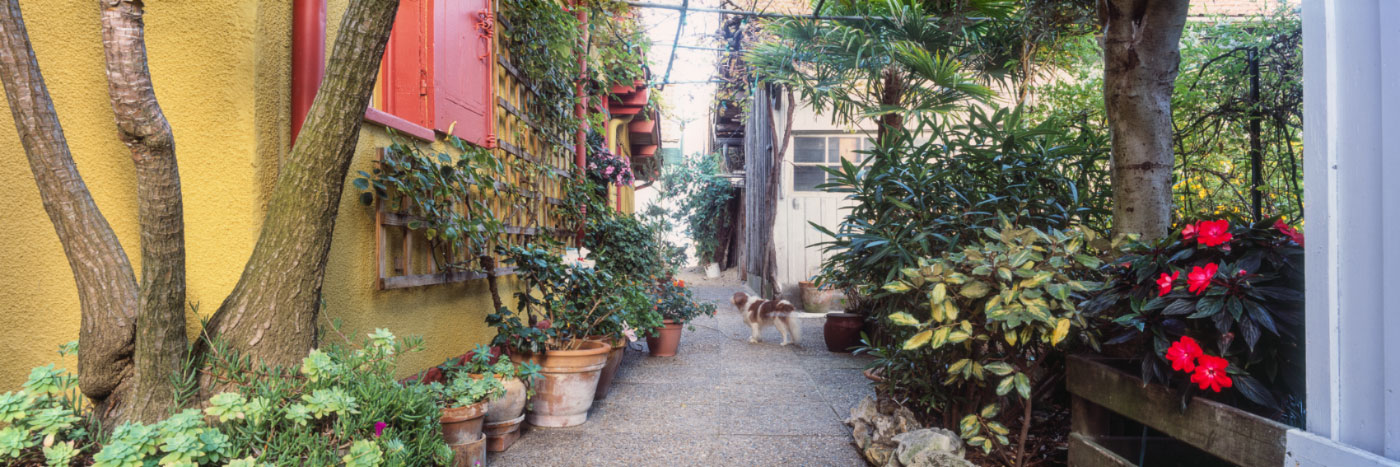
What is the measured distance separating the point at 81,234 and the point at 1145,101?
11.2 ft

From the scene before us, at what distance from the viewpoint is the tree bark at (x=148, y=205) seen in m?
1.70

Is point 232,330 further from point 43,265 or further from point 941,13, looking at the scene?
point 941,13

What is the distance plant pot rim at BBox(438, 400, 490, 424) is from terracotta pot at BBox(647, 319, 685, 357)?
2982 mm

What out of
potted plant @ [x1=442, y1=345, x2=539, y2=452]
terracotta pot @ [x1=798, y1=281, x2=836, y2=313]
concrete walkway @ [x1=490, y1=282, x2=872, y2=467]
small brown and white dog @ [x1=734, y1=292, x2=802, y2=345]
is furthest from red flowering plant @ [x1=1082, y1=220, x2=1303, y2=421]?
terracotta pot @ [x1=798, y1=281, x2=836, y2=313]

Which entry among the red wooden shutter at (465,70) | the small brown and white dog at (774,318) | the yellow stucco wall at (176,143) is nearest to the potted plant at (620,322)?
the red wooden shutter at (465,70)

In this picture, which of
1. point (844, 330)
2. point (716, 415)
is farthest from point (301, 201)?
point (844, 330)

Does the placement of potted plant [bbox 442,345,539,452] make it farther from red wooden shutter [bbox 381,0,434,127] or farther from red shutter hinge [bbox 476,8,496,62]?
red shutter hinge [bbox 476,8,496,62]

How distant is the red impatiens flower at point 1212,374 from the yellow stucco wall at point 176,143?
2.73 m

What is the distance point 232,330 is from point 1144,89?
3171 mm

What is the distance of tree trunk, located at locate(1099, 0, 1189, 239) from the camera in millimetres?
2527

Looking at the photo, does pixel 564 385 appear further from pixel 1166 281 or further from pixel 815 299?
pixel 815 299

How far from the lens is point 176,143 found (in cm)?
212

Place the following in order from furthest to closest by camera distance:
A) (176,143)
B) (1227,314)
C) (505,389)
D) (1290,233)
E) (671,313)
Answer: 1. (671,313)
2. (505,389)
3. (176,143)
4. (1290,233)
5. (1227,314)

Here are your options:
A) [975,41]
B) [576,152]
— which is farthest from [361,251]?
[975,41]
